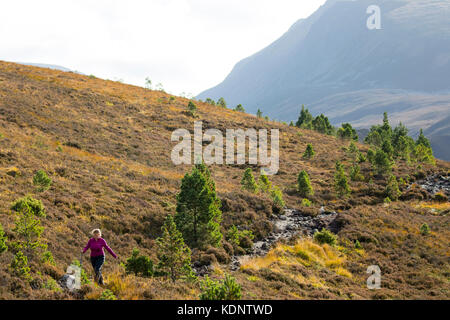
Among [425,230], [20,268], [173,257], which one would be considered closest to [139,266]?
[173,257]

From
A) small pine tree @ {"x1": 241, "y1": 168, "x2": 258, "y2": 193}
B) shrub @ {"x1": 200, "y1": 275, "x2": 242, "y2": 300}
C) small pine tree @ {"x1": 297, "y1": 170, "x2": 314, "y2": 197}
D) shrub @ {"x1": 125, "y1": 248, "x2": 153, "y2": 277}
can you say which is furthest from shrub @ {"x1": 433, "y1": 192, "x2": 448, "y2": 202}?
shrub @ {"x1": 125, "y1": 248, "x2": 153, "y2": 277}

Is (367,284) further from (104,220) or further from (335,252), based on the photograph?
(104,220)

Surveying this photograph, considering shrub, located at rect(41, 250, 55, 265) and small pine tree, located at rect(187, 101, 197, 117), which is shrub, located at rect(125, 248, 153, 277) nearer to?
shrub, located at rect(41, 250, 55, 265)

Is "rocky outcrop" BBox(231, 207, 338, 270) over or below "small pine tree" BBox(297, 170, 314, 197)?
below

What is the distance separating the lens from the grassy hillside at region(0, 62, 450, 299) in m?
12.0

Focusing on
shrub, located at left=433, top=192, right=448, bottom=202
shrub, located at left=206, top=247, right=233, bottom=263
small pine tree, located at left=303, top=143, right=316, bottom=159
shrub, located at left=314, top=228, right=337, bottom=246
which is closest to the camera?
shrub, located at left=206, top=247, right=233, bottom=263

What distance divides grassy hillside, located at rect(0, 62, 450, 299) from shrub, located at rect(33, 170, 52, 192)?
0.47 m

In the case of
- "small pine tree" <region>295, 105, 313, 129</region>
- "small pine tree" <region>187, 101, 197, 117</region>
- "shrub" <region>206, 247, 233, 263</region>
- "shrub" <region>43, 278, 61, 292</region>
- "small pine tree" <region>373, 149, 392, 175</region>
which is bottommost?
Answer: "shrub" <region>206, 247, 233, 263</region>

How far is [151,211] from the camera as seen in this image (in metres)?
19.7

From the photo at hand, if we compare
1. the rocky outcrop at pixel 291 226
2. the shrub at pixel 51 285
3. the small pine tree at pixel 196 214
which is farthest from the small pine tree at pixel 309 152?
the shrub at pixel 51 285

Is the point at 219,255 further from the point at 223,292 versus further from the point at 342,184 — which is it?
the point at 342,184

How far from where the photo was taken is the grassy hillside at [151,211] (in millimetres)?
12000

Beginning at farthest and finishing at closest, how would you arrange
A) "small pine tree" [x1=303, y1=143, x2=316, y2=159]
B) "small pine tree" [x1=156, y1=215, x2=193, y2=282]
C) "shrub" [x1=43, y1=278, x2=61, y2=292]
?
"small pine tree" [x1=303, y1=143, x2=316, y2=159], "small pine tree" [x1=156, y1=215, x2=193, y2=282], "shrub" [x1=43, y1=278, x2=61, y2=292]

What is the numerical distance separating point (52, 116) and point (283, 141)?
140 feet
